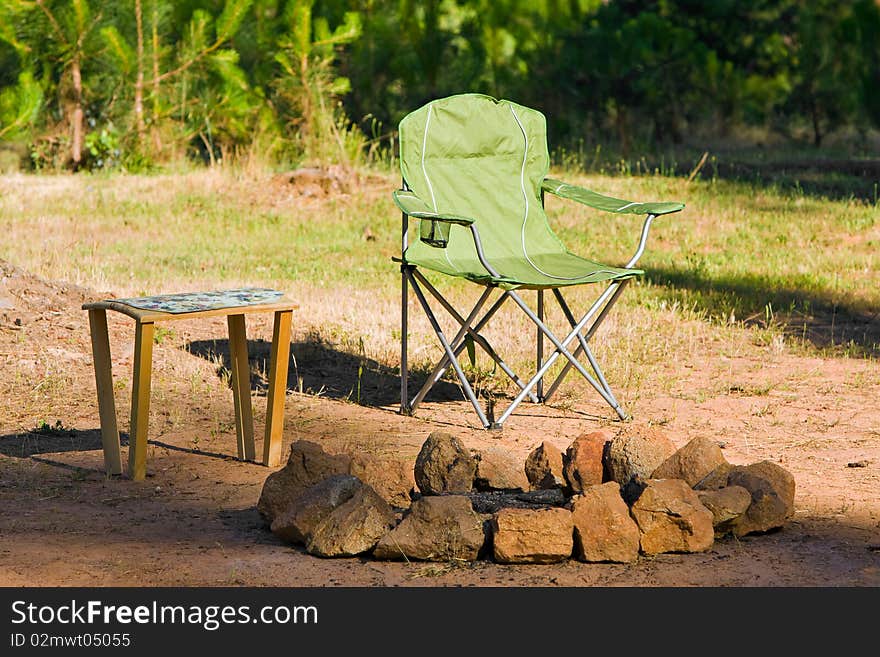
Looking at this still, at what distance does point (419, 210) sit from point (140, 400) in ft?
4.44

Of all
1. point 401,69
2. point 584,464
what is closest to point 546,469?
point 584,464

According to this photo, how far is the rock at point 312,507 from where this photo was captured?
3.46 metres

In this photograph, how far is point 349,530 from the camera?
3.37 metres

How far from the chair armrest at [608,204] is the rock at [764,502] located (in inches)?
57.1

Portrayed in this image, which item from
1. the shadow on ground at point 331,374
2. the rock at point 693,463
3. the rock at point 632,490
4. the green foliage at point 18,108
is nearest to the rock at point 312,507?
the rock at point 632,490

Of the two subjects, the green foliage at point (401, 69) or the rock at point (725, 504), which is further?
the green foliage at point (401, 69)

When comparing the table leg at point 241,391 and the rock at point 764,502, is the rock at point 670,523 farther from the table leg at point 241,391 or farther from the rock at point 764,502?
the table leg at point 241,391

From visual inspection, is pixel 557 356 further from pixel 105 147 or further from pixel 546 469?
pixel 105 147

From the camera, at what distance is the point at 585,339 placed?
4988 mm

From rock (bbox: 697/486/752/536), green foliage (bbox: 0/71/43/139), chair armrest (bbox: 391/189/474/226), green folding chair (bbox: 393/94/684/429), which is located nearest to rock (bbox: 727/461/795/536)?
rock (bbox: 697/486/752/536)

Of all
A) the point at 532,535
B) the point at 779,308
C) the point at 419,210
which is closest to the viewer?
the point at 532,535

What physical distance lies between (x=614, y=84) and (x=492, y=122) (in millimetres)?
8027

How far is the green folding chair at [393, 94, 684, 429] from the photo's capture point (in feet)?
16.5

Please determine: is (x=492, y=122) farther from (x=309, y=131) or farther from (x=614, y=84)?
(x=614, y=84)
